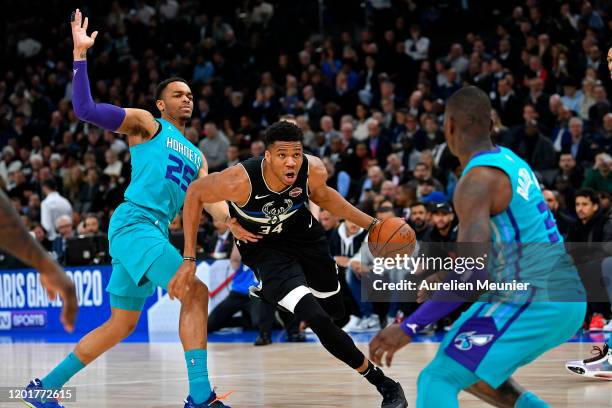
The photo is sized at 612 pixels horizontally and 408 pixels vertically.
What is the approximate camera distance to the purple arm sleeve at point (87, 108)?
21.1 ft

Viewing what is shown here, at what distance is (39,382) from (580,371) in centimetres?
398

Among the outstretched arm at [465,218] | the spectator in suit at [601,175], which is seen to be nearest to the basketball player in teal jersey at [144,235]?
the outstretched arm at [465,218]

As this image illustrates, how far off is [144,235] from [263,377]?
2.50m

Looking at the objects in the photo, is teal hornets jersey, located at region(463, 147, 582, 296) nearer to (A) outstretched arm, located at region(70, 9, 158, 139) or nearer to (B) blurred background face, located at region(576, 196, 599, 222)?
(A) outstretched arm, located at region(70, 9, 158, 139)

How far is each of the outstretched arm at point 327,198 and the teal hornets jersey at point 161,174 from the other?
2.84 feet

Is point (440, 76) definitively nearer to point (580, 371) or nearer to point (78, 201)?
point (78, 201)

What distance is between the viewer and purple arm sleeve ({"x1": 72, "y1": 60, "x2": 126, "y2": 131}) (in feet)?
21.1

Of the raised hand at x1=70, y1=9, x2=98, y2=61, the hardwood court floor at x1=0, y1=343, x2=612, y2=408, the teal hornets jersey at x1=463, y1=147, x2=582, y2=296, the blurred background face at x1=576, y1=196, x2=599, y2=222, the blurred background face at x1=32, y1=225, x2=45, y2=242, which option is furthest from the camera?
the blurred background face at x1=32, y1=225, x2=45, y2=242

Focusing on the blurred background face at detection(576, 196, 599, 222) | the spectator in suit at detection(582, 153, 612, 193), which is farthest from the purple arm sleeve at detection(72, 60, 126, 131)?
the spectator in suit at detection(582, 153, 612, 193)

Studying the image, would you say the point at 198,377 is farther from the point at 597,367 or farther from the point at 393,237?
the point at 597,367

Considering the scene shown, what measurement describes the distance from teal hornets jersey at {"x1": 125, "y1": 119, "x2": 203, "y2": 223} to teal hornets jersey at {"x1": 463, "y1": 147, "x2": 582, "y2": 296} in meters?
2.86

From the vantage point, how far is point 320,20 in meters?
22.1

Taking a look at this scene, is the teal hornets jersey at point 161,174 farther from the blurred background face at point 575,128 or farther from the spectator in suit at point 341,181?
the spectator in suit at point 341,181

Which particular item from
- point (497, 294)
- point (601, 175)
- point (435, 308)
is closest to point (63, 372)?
point (435, 308)
